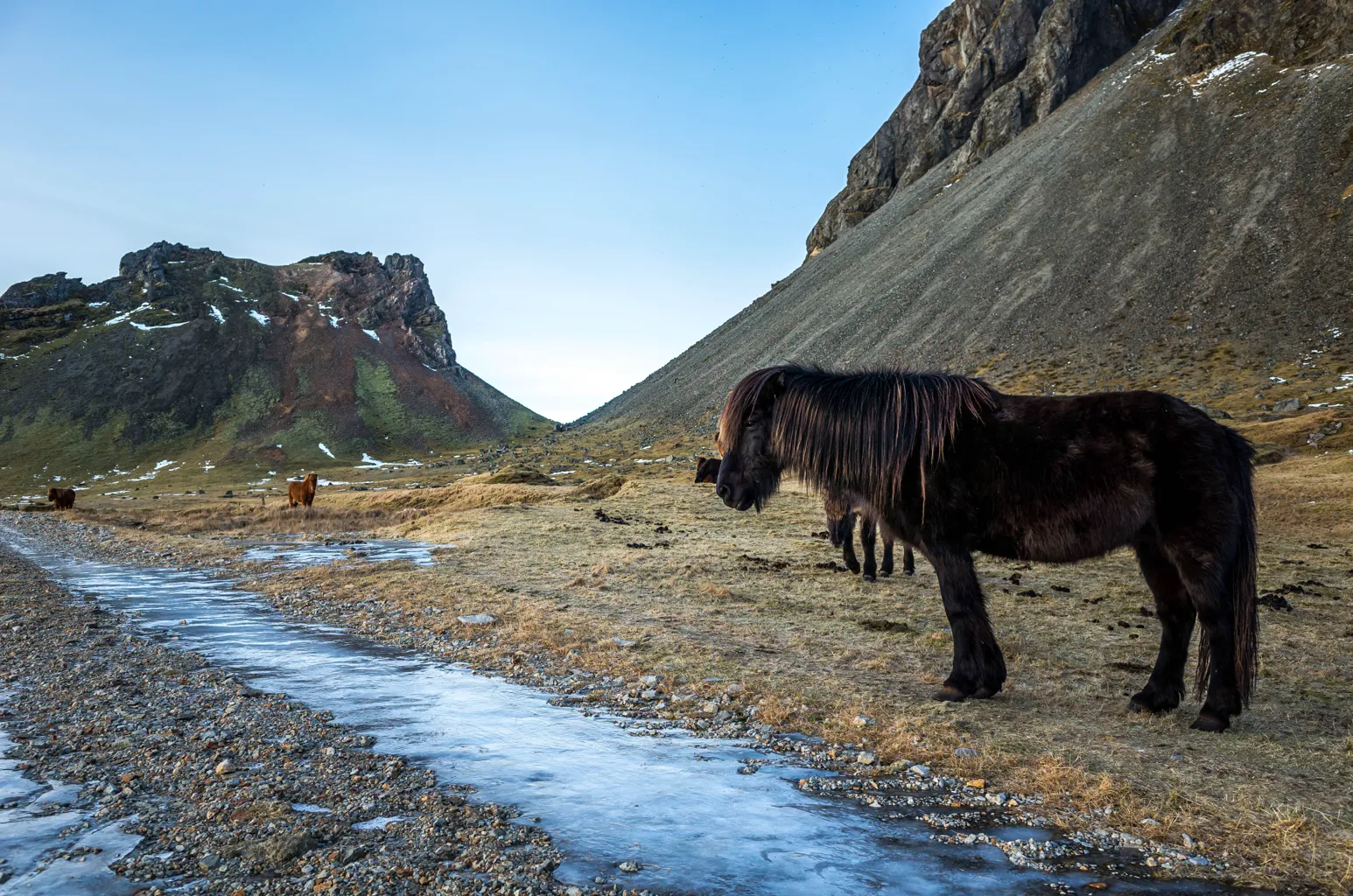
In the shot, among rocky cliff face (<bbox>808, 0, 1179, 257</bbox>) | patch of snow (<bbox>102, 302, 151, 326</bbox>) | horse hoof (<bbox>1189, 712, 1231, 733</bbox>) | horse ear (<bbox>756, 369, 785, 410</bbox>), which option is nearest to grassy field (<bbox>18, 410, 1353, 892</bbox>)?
horse hoof (<bbox>1189, 712, 1231, 733</bbox>)

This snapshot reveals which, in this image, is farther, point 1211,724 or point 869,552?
point 869,552

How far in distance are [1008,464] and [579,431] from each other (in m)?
105

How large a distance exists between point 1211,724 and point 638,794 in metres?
4.93

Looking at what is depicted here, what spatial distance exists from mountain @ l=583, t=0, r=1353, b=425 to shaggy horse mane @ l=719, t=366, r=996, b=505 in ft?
145

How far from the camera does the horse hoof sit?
6312mm

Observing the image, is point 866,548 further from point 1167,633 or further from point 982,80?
point 982,80

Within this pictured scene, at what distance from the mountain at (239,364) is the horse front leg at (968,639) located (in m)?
116

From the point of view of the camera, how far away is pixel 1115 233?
→ 69062mm

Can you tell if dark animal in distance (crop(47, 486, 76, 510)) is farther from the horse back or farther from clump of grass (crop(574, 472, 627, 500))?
the horse back

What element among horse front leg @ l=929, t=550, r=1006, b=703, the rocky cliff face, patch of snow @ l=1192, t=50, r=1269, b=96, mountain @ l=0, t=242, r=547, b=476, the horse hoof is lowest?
the horse hoof

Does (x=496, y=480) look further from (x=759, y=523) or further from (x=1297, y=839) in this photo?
(x=1297, y=839)

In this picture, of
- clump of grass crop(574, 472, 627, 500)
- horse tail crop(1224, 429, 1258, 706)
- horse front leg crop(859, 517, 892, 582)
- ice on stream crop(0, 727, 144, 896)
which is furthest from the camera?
clump of grass crop(574, 472, 627, 500)

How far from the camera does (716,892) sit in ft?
12.4

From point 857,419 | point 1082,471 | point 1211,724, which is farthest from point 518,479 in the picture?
point 1211,724
